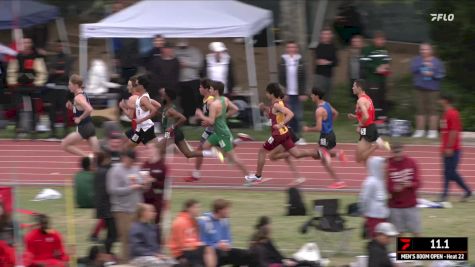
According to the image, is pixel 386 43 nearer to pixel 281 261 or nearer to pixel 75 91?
pixel 75 91

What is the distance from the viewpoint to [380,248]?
46.2 ft

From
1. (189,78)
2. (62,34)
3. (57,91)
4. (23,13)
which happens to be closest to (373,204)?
(189,78)

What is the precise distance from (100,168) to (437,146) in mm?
10018

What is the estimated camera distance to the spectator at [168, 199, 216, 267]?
14297 millimetres

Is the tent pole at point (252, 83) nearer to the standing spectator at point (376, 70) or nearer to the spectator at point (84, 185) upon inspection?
the standing spectator at point (376, 70)

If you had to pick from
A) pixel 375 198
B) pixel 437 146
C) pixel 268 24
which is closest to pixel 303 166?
pixel 437 146

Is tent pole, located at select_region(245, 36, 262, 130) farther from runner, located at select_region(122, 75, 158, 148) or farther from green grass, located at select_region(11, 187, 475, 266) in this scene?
green grass, located at select_region(11, 187, 475, 266)

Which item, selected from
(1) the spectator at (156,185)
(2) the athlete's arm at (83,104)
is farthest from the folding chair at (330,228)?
(2) the athlete's arm at (83,104)

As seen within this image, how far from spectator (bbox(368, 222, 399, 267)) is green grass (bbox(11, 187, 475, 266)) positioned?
1143mm

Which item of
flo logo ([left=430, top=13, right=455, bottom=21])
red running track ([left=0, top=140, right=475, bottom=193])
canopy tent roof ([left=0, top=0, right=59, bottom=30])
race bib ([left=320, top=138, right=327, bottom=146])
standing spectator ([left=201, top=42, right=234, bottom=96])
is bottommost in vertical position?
red running track ([left=0, top=140, right=475, bottom=193])

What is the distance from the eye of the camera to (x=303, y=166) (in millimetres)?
22359

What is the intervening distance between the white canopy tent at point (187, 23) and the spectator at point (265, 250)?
1093 cm

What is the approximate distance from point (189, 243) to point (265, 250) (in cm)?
89

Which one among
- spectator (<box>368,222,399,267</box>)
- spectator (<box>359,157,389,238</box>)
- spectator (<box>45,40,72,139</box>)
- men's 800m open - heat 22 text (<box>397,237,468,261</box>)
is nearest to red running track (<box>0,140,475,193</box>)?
Answer: spectator (<box>45,40,72,139</box>)
